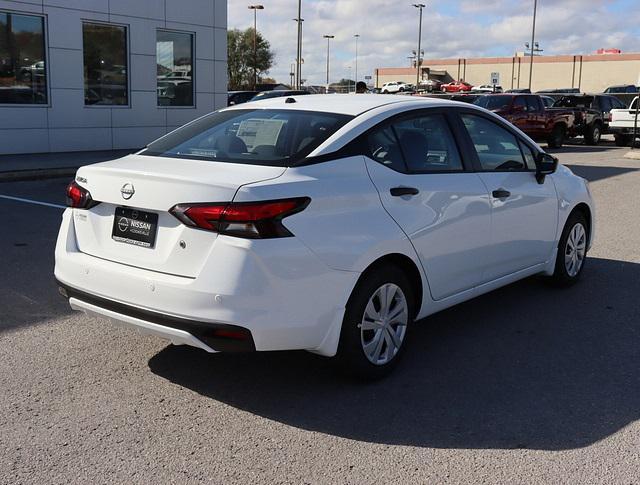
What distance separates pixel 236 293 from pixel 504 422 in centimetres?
160

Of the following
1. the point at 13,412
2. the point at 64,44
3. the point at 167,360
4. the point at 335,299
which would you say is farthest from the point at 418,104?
the point at 64,44

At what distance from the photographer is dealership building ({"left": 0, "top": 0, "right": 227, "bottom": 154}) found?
629 inches

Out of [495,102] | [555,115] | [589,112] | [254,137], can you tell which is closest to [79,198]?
[254,137]

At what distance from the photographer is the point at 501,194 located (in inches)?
208


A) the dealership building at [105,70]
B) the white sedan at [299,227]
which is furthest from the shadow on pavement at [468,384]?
the dealership building at [105,70]

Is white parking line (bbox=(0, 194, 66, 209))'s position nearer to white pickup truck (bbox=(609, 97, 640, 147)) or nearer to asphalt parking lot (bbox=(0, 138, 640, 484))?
asphalt parking lot (bbox=(0, 138, 640, 484))

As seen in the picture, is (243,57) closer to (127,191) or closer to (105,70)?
(105,70)

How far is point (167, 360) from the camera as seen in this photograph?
4.71 m

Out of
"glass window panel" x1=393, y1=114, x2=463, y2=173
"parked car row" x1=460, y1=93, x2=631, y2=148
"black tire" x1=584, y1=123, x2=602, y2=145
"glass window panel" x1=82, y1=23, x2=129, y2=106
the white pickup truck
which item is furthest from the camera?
"black tire" x1=584, y1=123, x2=602, y2=145

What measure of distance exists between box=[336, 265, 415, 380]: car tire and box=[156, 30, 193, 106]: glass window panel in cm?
1572

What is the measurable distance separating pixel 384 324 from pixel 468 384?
2.09ft

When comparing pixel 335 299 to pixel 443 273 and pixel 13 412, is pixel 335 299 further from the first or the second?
pixel 13 412

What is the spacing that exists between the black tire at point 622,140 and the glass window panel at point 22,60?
68.0 feet

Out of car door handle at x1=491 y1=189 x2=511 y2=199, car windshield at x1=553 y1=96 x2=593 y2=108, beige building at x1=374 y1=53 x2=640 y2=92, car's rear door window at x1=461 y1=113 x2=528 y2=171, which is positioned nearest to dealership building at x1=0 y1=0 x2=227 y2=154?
car's rear door window at x1=461 y1=113 x2=528 y2=171
